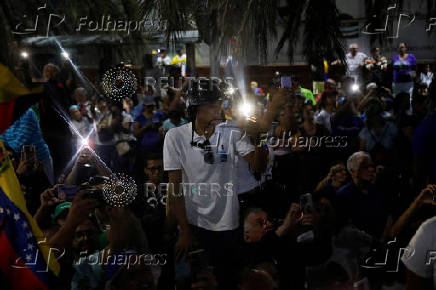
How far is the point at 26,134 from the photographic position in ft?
14.8

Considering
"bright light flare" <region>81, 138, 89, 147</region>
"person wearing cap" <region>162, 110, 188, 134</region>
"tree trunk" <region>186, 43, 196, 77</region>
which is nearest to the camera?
"tree trunk" <region>186, 43, 196, 77</region>

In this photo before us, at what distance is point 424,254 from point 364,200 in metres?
1.90

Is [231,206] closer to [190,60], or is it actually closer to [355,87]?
[190,60]

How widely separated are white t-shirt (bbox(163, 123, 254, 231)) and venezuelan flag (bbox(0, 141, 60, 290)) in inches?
37.6

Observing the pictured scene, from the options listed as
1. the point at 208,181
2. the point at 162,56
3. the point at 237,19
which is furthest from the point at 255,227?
the point at 162,56

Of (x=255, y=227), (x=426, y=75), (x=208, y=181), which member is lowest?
(x=255, y=227)

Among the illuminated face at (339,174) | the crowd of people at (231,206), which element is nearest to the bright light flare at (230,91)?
the crowd of people at (231,206)

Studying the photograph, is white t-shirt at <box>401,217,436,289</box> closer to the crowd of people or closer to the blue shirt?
the crowd of people

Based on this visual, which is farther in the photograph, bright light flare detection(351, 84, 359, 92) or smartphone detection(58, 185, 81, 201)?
bright light flare detection(351, 84, 359, 92)

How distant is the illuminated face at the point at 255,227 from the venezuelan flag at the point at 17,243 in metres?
1.34

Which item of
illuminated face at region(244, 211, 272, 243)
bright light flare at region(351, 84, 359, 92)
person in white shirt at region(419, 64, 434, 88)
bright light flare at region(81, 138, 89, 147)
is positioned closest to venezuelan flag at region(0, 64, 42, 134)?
illuminated face at region(244, 211, 272, 243)

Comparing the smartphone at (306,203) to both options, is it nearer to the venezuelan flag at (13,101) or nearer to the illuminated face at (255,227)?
the illuminated face at (255,227)

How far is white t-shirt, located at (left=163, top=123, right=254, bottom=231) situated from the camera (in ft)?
11.4

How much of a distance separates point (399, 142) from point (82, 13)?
388 centimetres
